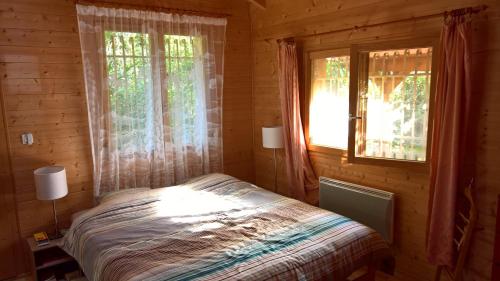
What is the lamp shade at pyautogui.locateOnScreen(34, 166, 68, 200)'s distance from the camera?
2.86m

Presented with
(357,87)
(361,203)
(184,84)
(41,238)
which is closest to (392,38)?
(357,87)

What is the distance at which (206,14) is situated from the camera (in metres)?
3.82

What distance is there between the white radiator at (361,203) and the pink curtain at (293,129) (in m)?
0.23

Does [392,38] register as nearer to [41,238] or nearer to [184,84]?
[184,84]

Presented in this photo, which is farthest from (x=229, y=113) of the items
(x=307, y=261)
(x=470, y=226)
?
(x=470, y=226)

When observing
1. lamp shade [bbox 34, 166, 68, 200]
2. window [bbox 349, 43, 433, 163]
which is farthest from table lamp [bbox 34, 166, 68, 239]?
window [bbox 349, 43, 433, 163]

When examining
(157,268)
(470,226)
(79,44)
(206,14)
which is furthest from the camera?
(206,14)

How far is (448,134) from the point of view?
8.15 ft

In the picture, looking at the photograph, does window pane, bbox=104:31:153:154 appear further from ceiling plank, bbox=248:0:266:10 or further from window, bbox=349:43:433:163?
window, bbox=349:43:433:163

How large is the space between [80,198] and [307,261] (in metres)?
2.29

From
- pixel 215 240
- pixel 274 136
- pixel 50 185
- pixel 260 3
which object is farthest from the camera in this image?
pixel 260 3

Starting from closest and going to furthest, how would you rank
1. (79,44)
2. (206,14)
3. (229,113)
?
(79,44), (206,14), (229,113)

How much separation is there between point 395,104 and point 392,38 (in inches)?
21.1

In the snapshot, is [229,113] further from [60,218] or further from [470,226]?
[470,226]
